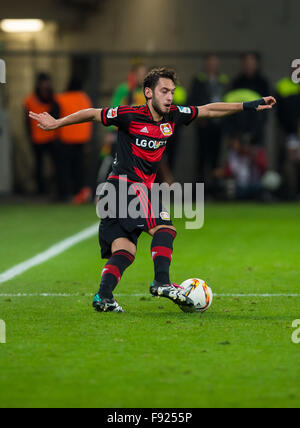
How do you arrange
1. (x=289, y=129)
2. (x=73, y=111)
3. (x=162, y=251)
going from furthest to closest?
(x=289, y=129) < (x=73, y=111) < (x=162, y=251)

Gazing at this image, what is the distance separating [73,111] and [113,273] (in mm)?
9633

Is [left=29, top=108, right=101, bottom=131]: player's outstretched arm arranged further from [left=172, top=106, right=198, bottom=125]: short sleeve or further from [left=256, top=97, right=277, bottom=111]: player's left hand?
[left=256, top=97, right=277, bottom=111]: player's left hand

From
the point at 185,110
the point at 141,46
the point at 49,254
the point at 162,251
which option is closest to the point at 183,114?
the point at 185,110

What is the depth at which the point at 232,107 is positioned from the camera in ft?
23.4

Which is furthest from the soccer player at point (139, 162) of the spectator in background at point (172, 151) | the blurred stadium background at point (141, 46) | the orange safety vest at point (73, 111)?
the blurred stadium background at point (141, 46)

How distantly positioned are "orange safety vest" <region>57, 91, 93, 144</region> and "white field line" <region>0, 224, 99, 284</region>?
3.79m

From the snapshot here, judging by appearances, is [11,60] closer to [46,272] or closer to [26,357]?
[46,272]

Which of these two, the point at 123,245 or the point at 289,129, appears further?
the point at 289,129

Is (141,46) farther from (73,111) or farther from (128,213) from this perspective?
(128,213)

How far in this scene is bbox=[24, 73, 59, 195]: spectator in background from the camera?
52.4 feet

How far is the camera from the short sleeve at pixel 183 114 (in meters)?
7.09

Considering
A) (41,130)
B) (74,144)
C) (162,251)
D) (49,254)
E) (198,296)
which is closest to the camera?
(198,296)

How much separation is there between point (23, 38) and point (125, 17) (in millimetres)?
2176

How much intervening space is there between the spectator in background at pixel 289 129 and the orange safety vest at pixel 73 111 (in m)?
3.36
